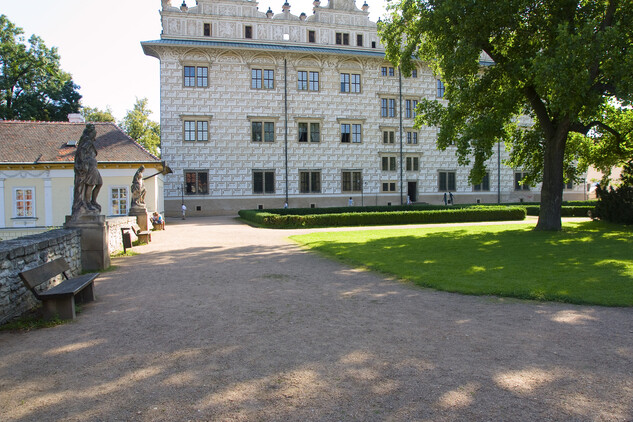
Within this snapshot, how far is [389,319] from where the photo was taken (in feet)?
21.4

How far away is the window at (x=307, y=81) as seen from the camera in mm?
40844

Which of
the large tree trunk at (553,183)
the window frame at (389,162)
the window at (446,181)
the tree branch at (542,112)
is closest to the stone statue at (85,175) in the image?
the tree branch at (542,112)

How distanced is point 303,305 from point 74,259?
5994mm

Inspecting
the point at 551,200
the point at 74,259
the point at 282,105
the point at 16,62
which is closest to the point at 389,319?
the point at 74,259

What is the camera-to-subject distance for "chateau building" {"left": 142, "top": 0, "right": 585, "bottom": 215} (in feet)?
126

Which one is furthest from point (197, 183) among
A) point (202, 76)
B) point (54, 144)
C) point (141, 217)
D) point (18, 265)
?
point (18, 265)

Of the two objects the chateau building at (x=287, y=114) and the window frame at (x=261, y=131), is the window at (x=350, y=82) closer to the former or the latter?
the chateau building at (x=287, y=114)

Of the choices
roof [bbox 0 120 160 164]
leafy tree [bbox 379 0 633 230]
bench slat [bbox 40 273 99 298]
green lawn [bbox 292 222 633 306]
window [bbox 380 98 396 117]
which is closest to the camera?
bench slat [bbox 40 273 99 298]

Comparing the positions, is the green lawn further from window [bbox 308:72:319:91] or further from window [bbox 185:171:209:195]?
window [bbox 308:72:319:91]

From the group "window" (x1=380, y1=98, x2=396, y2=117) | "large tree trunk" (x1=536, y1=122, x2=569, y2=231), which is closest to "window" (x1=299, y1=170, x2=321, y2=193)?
"window" (x1=380, y1=98, x2=396, y2=117)

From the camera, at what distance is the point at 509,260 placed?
11688mm

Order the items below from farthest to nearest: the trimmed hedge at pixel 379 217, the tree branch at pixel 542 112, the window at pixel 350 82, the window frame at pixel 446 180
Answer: the window frame at pixel 446 180, the window at pixel 350 82, the trimmed hedge at pixel 379 217, the tree branch at pixel 542 112

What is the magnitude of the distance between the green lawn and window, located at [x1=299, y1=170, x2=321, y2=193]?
22364mm

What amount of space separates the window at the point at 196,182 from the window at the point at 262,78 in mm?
8922
